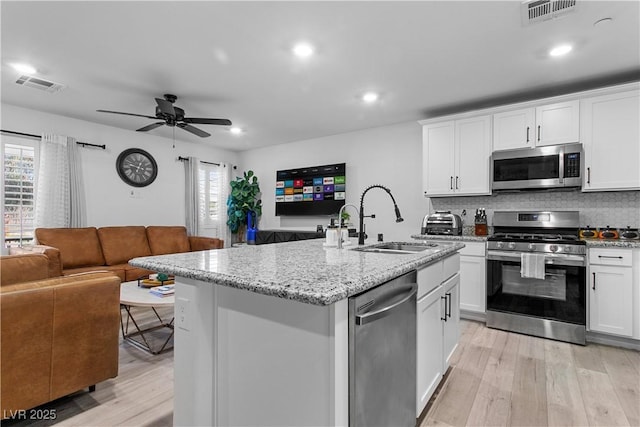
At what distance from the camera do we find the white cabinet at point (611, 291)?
109 inches

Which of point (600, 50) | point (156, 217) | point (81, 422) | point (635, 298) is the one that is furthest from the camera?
point (156, 217)

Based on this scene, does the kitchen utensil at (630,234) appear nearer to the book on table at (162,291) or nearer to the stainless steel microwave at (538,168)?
the stainless steel microwave at (538,168)

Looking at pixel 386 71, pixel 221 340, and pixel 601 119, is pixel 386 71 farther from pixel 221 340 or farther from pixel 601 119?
pixel 221 340

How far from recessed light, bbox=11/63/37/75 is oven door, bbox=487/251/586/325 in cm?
473

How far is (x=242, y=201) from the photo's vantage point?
6039 mm

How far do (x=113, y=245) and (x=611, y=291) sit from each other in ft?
18.5

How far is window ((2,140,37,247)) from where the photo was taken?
3.86 meters

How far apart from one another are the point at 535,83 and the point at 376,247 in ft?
8.09

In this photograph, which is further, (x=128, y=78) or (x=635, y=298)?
(x=128, y=78)

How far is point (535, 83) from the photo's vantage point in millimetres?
3166

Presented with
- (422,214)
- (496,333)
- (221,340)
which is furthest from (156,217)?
(496,333)

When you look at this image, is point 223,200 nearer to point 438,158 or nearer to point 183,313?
point 438,158

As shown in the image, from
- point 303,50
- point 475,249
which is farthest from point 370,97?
point 475,249

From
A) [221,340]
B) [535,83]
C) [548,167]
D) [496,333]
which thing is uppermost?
[535,83]
